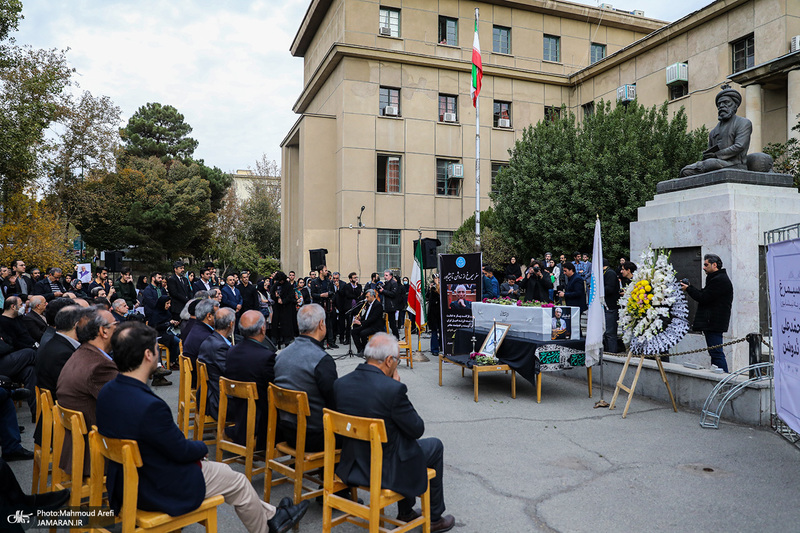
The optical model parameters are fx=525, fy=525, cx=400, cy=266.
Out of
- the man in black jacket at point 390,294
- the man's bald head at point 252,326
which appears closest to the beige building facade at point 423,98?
the man in black jacket at point 390,294

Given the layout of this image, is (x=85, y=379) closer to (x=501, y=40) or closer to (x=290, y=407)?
(x=290, y=407)

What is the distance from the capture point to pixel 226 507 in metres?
4.48

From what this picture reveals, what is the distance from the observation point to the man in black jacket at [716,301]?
294 inches

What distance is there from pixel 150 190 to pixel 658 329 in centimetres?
3589

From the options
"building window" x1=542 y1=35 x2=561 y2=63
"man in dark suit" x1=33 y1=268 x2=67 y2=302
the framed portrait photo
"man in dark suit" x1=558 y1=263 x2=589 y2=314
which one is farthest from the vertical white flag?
"building window" x1=542 y1=35 x2=561 y2=63

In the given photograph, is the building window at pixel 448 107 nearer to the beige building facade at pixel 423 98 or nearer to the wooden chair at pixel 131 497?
the beige building facade at pixel 423 98

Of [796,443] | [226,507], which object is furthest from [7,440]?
[796,443]

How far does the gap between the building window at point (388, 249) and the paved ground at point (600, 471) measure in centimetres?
1713

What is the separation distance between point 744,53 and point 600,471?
20.6 meters

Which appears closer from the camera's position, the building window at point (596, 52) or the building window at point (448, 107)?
the building window at point (448, 107)

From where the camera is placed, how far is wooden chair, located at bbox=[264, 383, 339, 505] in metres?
4.07

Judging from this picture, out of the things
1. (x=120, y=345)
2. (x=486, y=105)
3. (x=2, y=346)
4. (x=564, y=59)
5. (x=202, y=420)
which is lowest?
(x=202, y=420)

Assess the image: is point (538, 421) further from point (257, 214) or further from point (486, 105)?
point (257, 214)

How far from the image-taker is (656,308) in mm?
7184
